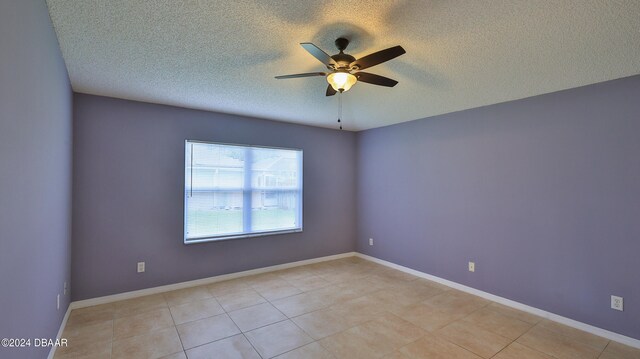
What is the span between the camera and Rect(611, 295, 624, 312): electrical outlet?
2643 mm

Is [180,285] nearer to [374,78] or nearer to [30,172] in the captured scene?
[30,172]

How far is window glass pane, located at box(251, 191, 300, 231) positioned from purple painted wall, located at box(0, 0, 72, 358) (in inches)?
92.0

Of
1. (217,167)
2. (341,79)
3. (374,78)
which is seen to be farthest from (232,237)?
(374,78)

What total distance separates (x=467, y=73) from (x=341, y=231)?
11.5 feet

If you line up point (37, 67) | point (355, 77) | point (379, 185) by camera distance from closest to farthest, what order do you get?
point (37, 67)
point (355, 77)
point (379, 185)

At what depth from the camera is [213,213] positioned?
161 inches

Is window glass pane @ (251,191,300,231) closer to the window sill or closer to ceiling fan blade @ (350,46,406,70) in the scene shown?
the window sill

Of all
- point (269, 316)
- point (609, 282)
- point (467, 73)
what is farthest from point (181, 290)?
point (609, 282)

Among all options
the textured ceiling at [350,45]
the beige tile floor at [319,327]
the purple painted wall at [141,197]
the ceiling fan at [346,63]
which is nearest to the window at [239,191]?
the purple painted wall at [141,197]

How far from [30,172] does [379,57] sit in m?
2.23

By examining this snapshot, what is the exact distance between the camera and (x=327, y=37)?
2045mm

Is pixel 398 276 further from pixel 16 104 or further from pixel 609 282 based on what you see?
pixel 16 104

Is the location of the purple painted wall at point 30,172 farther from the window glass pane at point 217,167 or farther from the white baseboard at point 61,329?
the window glass pane at point 217,167

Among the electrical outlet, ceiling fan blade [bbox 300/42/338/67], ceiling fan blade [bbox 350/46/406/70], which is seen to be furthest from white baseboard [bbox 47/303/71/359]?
the electrical outlet
